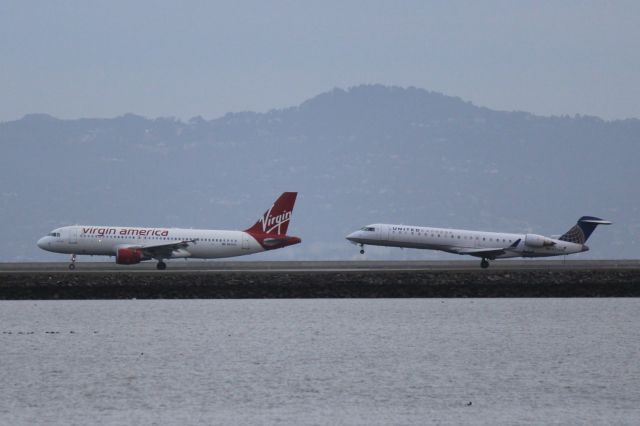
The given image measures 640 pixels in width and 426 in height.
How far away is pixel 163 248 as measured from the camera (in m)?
107

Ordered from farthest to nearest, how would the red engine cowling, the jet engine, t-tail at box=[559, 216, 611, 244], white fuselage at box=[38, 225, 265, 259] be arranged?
1. t-tail at box=[559, 216, 611, 244]
2. the jet engine
3. white fuselage at box=[38, 225, 265, 259]
4. the red engine cowling

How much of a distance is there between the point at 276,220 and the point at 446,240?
16.0 m

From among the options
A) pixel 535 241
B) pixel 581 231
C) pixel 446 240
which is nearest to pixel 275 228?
pixel 446 240

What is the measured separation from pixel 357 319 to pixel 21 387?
33533mm

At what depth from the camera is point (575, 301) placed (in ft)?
327

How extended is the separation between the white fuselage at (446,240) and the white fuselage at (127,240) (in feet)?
46.2

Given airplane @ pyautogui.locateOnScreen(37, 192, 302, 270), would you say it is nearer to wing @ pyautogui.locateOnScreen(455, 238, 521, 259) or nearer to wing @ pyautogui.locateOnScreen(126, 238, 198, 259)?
wing @ pyautogui.locateOnScreen(126, 238, 198, 259)

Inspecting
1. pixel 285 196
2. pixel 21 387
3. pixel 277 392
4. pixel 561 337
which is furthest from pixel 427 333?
pixel 285 196

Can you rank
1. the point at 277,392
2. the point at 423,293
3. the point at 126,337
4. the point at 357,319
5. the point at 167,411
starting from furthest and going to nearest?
the point at 423,293
the point at 357,319
the point at 126,337
the point at 277,392
the point at 167,411

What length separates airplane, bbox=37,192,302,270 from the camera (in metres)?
106

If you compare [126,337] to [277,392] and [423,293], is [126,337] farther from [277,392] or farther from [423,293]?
[423,293]

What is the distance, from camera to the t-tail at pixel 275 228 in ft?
365

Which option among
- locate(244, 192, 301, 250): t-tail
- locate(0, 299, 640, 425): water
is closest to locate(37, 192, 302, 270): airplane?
locate(244, 192, 301, 250): t-tail

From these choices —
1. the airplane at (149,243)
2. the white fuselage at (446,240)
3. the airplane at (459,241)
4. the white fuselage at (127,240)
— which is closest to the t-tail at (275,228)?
the airplane at (149,243)
